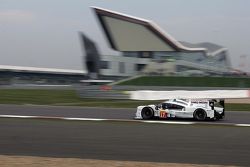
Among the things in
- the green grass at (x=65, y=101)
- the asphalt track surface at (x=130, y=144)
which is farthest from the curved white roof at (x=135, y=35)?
the asphalt track surface at (x=130, y=144)

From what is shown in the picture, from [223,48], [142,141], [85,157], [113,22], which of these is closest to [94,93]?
[142,141]

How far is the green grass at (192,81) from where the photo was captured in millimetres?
77938

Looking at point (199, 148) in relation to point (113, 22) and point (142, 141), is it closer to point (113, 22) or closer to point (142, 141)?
point (142, 141)

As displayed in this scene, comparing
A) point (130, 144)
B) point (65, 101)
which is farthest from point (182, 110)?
point (65, 101)

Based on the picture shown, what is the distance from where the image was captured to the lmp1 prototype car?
19.6m

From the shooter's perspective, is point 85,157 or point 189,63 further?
point 189,63

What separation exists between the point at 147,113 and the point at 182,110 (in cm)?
151

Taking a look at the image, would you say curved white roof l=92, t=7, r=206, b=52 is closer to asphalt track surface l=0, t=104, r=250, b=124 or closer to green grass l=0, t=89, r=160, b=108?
green grass l=0, t=89, r=160, b=108

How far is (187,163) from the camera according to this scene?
27.0 ft

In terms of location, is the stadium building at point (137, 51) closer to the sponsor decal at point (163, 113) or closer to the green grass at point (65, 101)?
the green grass at point (65, 101)

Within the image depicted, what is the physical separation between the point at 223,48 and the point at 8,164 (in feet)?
465

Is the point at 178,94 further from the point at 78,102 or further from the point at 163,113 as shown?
the point at 163,113

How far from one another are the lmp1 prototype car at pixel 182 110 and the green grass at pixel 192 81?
2292 inches

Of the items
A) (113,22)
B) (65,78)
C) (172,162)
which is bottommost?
(172,162)
